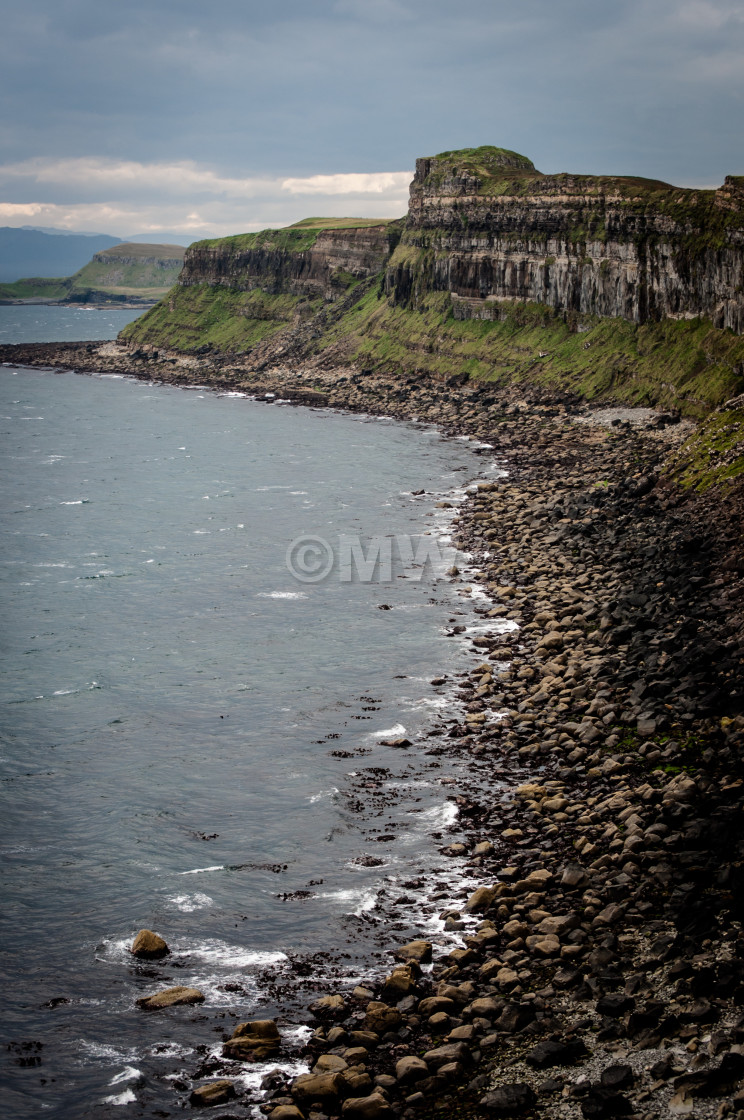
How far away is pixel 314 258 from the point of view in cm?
18012

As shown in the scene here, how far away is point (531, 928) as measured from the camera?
23703 millimetres

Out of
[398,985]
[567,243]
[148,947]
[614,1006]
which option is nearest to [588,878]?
[614,1006]

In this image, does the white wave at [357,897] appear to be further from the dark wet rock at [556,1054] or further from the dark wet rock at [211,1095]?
the dark wet rock at [556,1054]

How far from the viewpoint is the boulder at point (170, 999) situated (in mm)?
22969

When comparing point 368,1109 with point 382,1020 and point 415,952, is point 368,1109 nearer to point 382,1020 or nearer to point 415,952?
point 382,1020

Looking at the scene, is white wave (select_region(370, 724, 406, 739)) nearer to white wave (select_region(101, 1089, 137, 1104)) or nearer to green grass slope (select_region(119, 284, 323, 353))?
white wave (select_region(101, 1089, 137, 1104))

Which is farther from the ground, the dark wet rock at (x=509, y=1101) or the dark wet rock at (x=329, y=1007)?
the dark wet rock at (x=509, y=1101)

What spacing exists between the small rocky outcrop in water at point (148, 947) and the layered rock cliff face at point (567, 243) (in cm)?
7706

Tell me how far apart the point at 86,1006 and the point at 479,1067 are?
9.91 metres

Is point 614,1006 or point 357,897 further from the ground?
point 614,1006

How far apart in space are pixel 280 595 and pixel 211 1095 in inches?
1401

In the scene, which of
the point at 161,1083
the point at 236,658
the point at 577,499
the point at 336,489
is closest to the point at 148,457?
the point at 336,489

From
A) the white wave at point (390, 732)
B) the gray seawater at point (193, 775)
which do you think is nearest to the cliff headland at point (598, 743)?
the gray seawater at point (193, 775)

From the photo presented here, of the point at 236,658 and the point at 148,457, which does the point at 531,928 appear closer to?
the point at 236,658
